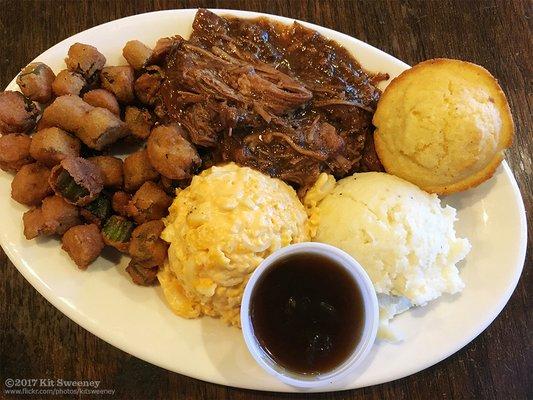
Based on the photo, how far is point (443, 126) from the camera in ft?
6.86

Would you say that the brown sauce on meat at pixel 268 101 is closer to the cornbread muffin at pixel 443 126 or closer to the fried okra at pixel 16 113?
the cornbread muffin at pixel 443 126

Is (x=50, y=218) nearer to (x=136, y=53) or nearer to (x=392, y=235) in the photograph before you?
(x=136, y=53)

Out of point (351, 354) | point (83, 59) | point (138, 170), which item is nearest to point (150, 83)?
point (83, 59)

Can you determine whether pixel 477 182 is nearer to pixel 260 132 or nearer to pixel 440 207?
pixel 440 207

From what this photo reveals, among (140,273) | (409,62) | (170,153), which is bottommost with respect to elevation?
(140,273)

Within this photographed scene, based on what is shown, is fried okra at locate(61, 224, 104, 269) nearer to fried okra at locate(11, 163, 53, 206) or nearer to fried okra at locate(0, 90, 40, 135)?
fried okra at locate(11, 163, 53, 206)

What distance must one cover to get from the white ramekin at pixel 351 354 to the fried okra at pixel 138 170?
69 centimetres

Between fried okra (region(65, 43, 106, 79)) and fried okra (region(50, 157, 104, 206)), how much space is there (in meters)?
0.44

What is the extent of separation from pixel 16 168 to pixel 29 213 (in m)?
0.22

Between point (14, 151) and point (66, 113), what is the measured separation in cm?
28

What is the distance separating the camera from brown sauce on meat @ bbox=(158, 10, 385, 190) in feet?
7.09

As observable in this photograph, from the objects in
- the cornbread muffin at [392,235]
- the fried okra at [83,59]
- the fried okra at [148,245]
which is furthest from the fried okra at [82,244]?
the cornbread muffin at [392,235]

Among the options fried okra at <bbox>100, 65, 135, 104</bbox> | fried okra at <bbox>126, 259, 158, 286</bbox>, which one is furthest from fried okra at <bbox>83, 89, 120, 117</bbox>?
fried okra at <bbox>126, 259, 158, 286</bbox>

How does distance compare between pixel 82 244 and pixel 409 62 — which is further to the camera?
pixel 409 62
